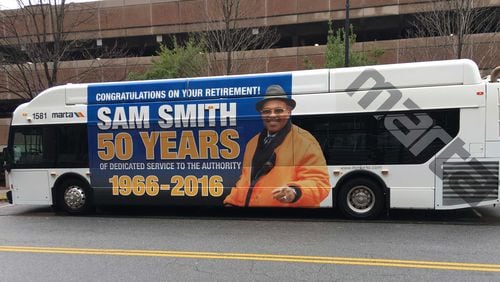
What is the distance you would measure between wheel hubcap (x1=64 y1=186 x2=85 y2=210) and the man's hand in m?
4.42

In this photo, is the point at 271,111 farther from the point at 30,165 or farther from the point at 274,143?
the point at 30,165

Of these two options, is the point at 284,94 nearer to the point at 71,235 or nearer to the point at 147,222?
the point at 147,222

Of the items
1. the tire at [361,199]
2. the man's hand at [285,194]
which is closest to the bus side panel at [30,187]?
the man's hand at [285,194]

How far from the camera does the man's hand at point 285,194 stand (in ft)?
30.2

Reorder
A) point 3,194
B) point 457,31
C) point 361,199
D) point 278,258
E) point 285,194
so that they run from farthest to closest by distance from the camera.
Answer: point 457,31 < point 3,194 < point 285,194 < point 361,199 < point 278,258

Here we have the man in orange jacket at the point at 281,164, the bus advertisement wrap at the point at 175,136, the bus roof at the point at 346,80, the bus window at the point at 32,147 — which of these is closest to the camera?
the bus roof at the point at 346,80

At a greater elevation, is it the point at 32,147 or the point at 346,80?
the point at 346,80

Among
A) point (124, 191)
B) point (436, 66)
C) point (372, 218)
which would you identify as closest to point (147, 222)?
point (124, 191)

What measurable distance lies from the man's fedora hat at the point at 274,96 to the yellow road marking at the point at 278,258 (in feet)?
11.8

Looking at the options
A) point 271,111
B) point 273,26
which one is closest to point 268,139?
point 271,111

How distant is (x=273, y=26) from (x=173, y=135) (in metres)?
18.7

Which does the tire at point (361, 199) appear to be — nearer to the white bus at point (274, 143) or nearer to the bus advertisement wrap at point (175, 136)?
the white bus at point (274, 143)

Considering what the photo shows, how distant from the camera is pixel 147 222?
30.9 ft

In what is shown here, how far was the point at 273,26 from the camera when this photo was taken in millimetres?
27125
